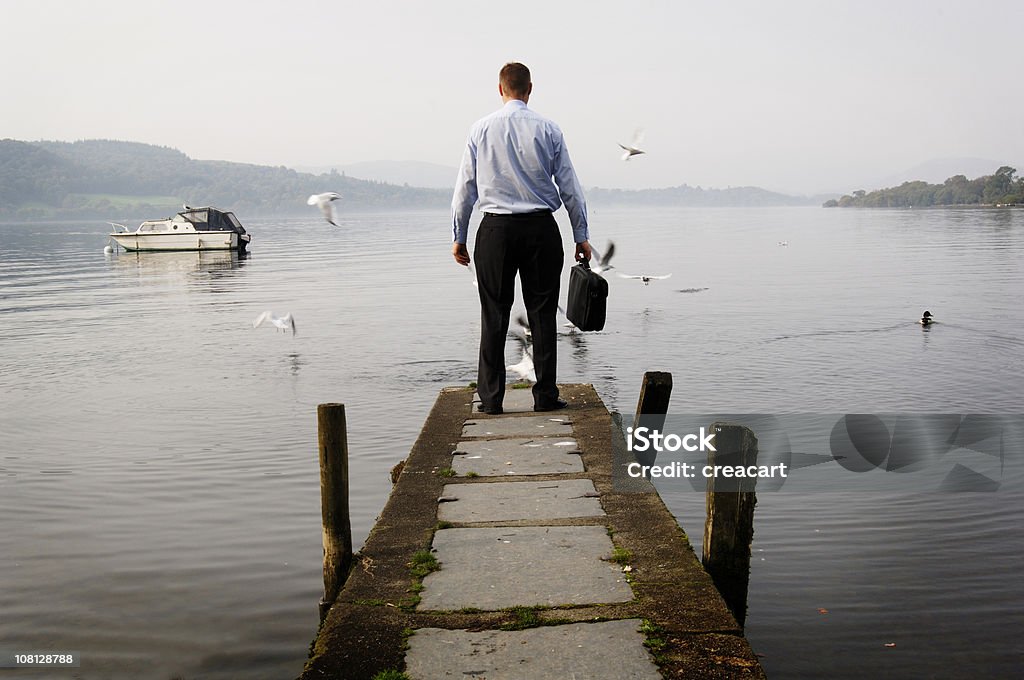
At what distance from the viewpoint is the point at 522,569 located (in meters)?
5.04

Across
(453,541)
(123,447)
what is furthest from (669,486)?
(123,447)

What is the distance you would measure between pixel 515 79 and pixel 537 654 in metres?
4.93

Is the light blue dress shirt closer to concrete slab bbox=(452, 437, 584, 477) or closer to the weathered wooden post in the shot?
the weathered wooden post

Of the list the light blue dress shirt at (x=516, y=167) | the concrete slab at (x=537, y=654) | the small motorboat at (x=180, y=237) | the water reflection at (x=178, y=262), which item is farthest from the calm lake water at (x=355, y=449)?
the small motorboat at (x=180, y=237)

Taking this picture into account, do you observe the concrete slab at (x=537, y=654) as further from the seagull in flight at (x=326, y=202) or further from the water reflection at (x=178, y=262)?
the water reflection at (x=178, y=262)

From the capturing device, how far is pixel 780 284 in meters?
34.1

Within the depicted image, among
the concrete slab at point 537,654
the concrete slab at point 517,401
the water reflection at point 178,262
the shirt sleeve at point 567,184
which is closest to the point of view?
the concrete slab at point 537,654

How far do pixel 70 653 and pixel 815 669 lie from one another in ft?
15.0

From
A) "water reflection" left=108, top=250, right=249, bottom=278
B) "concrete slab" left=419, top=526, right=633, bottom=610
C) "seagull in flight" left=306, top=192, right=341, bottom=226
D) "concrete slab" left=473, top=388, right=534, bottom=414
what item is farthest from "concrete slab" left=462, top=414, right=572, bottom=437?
"water reflection" left=108, top=250, right=249, bottom=278

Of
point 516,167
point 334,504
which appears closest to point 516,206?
point 516,167

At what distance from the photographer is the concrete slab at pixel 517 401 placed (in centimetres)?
884

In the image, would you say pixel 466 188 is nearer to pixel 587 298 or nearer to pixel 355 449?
pixel 587 298

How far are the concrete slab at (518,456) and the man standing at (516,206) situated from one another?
816 millimetres

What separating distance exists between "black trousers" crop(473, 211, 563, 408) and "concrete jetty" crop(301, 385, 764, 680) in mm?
1227
